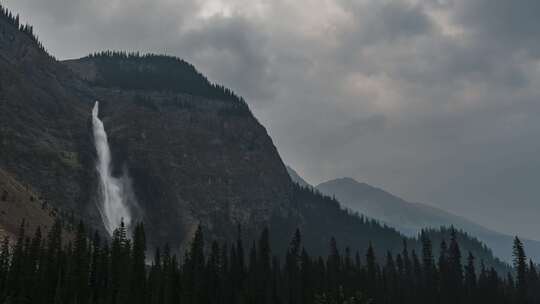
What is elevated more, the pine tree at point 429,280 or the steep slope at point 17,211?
the steep slope at point 17,211

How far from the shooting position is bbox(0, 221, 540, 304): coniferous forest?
103 m

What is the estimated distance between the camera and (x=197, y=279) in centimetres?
12481

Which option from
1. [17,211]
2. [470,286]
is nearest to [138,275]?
[17,211]

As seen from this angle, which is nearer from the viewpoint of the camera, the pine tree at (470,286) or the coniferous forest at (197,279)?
the coniferous forest at (197,279)

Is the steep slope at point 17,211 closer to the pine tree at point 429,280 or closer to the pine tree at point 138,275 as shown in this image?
the pine tree at point 138,275

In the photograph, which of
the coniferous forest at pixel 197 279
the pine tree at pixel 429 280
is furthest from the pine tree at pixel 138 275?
the pine tree at pixel 429 280

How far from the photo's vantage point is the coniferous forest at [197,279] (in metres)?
103

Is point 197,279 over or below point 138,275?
over

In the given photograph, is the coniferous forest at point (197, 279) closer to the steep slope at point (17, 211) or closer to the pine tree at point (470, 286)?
the pine tree at point (470, 286)

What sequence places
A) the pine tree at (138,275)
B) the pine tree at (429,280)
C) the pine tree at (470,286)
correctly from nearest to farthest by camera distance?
the pine tree at (138,275), the pine tree at (470,286), the pine tree at (429,280)

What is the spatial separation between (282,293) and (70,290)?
5605cm

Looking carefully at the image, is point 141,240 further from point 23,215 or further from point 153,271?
point 23,215

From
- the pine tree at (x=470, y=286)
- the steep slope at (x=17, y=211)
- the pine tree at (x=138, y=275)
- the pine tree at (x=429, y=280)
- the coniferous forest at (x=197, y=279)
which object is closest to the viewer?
the coniferous forest at (x=197, y=279)

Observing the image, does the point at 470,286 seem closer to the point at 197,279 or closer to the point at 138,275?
the point at 197,279
